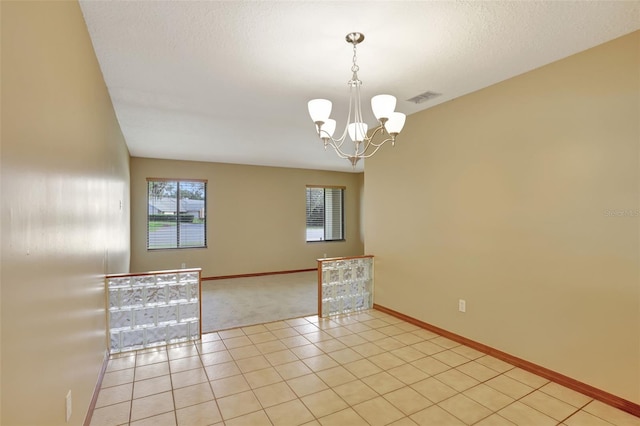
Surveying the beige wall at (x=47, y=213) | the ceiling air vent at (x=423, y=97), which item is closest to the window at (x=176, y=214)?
the beige wall at (x=47, y=213)

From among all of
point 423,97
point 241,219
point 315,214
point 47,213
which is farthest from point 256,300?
point 47,213

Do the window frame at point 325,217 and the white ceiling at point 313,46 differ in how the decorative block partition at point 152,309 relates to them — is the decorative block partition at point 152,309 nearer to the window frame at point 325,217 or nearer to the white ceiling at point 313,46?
the white ceiling at point 313,46

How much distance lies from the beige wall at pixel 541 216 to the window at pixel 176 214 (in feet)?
15.7

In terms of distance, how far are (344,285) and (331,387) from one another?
1918mm

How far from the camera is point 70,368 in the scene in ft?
5.74

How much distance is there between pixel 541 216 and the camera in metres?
2.76

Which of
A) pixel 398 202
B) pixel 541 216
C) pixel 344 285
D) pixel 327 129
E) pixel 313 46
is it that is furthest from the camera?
pixel 344 285

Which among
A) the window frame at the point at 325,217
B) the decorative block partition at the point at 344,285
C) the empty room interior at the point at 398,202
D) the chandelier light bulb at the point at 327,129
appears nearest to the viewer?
the empty room interior at the point at 398,202

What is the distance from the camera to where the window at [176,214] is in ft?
22.1

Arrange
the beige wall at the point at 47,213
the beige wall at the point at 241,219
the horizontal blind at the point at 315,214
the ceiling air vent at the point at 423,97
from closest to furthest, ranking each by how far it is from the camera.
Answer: the beige wall at the point at 47,213, the ceiling air vent at the point at 423,97, the beige wall at the point at 241,219, the horizontal blind at the point at 315,214

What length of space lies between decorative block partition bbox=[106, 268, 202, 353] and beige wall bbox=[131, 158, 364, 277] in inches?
142

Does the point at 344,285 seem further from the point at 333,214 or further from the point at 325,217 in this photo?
the point at 333,214

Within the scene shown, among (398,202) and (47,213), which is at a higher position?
(398,202)

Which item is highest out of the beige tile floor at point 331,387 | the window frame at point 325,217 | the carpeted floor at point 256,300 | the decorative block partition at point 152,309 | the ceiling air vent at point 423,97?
the ceiling air vent at point 423,97
